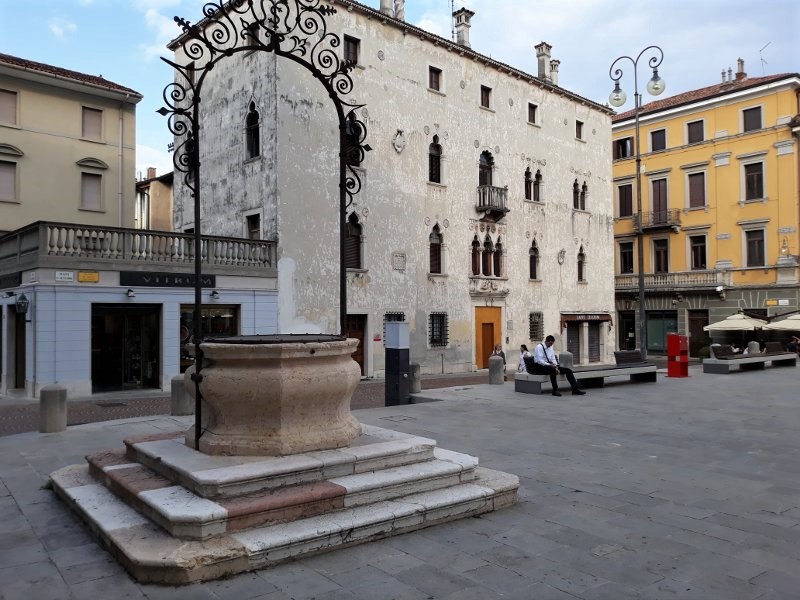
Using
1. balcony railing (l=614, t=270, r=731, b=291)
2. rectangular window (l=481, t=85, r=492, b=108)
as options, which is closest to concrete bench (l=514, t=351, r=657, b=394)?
rectangular window (l=481, t=85, r=492, b=108)

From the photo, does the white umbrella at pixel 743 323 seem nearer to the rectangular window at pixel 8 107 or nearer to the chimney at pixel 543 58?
the chimney at pixel 543 58

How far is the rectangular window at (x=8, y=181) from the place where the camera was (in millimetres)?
24891

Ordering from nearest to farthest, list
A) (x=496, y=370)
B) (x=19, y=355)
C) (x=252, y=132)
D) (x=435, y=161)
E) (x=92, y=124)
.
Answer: (x=496, y=370) < (x=19, y=355) < (x=252, y=132) < (x=435, y=161) < (x=92, y=124)

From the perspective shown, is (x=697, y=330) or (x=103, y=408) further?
(x=697, y=330)

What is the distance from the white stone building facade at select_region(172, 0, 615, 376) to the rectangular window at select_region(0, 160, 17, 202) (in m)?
6.11

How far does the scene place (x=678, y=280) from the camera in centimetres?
3888

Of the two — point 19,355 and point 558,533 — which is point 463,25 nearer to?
point 19,355

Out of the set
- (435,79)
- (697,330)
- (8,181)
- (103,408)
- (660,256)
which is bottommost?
(103,408)

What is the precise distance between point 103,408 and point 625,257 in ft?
117

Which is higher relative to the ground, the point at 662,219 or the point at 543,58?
the point at 543,58

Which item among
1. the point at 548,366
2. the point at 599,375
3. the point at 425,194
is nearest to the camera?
the point at 548,366

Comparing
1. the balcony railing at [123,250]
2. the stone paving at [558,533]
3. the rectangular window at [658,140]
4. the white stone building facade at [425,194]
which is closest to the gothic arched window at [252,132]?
the white stone building facade at [425,194]

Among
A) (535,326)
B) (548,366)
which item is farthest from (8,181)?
(535,326)

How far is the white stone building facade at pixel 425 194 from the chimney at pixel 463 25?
92mm
